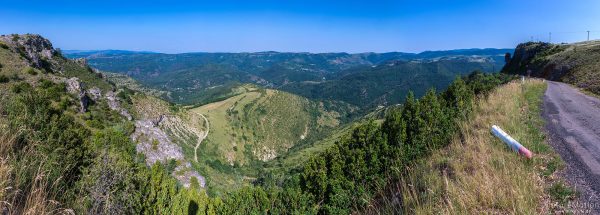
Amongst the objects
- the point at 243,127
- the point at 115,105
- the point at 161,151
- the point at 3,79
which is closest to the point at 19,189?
the point at 161,151

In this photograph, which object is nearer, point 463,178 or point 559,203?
point 559,203

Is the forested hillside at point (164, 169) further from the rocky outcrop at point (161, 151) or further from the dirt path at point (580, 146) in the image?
the rocky outcrop at point (161, 151)

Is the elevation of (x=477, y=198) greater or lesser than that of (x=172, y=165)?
greater

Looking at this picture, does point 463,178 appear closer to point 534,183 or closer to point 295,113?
point 534,183

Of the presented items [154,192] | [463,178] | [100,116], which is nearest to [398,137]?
[463,178]

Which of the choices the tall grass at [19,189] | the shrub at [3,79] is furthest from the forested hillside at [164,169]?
the shrub at [3,79]

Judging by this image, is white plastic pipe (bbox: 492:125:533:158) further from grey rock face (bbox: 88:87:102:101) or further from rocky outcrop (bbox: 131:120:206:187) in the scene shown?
grey rock face (bbox: 88:87:102:101)

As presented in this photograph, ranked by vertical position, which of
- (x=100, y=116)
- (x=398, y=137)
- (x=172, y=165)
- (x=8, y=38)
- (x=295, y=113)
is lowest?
(x=295, y=113)
